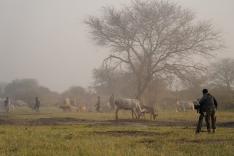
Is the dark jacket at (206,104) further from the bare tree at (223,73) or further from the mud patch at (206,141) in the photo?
the bare tree at (223,73)

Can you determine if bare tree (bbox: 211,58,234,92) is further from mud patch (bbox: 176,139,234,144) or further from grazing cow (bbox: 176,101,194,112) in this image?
mud patch (bbox: 176,139,234,144)

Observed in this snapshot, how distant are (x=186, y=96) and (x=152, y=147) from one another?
66.0 m

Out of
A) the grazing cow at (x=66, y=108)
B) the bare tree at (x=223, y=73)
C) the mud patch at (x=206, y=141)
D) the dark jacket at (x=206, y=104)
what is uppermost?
the bare tree at (x=223, y=73)

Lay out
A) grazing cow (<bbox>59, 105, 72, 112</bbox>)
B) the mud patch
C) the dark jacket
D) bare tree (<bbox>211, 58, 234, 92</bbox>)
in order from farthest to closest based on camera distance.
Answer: bare tree (<bbox>211, 58, 234, 92</bbox>), grazing cow (<bbox>59, 105, 72, 112</bbox>), the dark jacket, the mud patch

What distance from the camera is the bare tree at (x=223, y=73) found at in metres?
101

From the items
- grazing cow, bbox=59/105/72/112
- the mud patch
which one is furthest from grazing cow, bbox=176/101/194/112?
the mud patch

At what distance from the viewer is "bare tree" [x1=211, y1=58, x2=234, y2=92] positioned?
10062cm

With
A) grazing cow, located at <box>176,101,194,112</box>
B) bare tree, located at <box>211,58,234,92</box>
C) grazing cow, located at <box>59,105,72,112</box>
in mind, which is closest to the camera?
grazing cow, located at <box>59,105,72,112</box>

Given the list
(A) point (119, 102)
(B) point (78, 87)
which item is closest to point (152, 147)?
(A) point (119, 102)

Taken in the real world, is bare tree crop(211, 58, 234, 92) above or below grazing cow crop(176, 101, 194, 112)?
above

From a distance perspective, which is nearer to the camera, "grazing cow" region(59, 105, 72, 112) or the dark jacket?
the dark jacket

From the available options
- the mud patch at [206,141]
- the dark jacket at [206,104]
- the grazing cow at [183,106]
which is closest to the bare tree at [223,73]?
the grazing cow at [183,106]

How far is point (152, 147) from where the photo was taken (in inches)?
602

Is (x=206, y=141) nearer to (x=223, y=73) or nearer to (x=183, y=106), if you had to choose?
(x=183, y=106)
